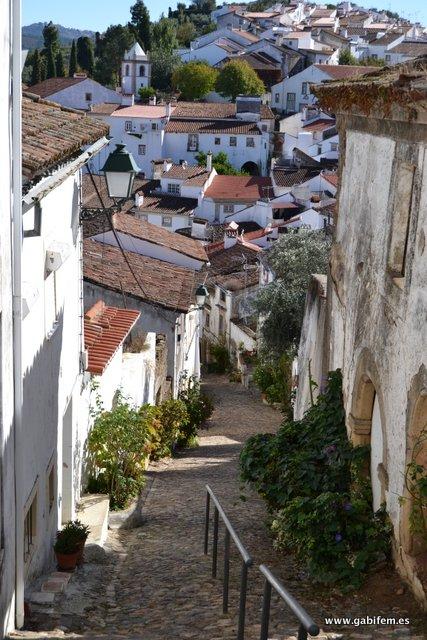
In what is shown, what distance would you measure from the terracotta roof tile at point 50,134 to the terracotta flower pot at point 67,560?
423cm

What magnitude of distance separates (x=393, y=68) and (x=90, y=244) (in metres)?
17.9

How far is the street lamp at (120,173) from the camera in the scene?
A: 10.7m

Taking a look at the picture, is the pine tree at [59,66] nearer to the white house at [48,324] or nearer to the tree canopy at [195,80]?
the tree canopy at [195,80]

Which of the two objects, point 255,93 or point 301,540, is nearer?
point 301,540

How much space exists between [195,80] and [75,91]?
12.1 metres

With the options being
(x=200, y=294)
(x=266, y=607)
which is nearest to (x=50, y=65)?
(x=200, y=294)

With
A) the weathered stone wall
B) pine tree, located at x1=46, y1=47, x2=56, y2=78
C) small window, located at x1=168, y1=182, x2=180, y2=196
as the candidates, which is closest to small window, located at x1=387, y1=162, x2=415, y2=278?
the weathered stone wall

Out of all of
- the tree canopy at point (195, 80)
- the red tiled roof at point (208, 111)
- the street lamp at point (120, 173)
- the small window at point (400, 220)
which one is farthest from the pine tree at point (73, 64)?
the small window at point (400, 220)

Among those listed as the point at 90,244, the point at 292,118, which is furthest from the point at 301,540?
the point at 292,118

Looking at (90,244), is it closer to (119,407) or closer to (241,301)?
(119,407)

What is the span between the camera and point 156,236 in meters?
31.2

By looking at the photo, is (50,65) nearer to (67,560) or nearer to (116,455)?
(116,455)

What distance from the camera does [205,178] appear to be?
66.4 metres

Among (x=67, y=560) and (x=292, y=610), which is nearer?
(x=292, y=610)
